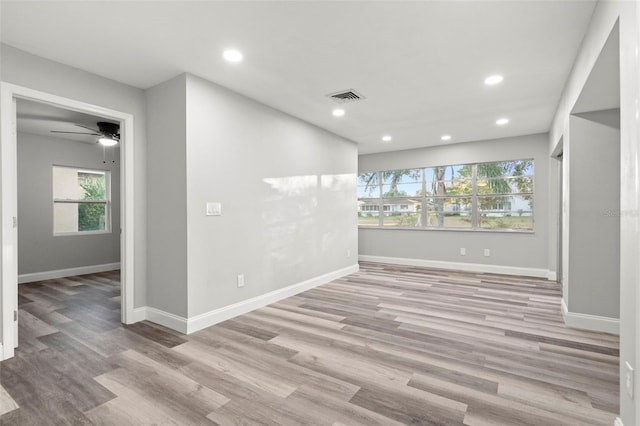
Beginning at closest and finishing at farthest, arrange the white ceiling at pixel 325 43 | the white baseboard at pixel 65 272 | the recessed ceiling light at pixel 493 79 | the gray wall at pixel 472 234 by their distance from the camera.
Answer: the white ceiling at pixel 325 43
the recessed ceiling light at pixel 493 79
the white baseboard at pixel 65 272
the gray wall at pixel 472 234

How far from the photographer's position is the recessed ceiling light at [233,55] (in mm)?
2686

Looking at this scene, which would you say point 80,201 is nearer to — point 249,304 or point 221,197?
point 221,197

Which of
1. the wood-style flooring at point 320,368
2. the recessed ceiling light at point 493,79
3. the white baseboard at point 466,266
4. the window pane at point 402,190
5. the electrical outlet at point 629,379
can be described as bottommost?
the wood-style flooring at point 320,368

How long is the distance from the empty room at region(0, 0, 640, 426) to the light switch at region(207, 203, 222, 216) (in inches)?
2.2

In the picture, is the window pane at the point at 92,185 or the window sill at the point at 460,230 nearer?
the window sill at the point at 460,230

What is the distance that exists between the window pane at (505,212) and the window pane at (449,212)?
10.0 inches

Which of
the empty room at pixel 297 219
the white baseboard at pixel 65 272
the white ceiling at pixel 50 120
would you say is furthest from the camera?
the white baseboard at pixel 65 272

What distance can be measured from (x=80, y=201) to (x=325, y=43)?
5.93 metres

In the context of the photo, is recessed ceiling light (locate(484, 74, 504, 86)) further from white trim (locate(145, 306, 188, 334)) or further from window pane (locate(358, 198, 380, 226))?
window pane (locate(358, 198, 380, 226))

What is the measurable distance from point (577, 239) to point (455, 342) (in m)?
1.66

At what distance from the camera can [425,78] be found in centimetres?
325

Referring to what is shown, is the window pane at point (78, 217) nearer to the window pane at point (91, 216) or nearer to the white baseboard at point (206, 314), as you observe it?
the window pane at point (91, 216)

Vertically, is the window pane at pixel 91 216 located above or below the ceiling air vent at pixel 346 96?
below

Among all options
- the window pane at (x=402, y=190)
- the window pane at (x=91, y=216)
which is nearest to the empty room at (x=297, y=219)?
the window pane at (x=91, y=216)
